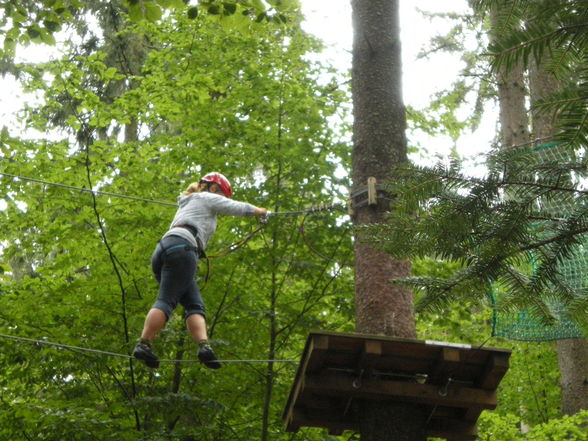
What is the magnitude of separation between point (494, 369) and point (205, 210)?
94.7 inches

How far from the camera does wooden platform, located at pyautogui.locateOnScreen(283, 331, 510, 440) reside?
469 centimetres

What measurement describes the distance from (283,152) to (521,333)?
305cm

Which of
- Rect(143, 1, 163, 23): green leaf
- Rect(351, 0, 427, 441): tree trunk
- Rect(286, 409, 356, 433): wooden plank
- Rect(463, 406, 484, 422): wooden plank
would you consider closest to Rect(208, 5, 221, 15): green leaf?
Rect(143, 1, 163, 23): green leaf

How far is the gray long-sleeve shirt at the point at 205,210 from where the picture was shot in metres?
5.70

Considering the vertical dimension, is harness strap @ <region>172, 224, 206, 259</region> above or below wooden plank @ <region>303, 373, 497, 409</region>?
above

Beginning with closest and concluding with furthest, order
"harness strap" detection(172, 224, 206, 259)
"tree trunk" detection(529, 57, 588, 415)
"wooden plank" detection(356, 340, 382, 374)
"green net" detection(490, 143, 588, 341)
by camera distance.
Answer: "wooden plank" detection(356, 340, 382, 374)
"green net" detection(490, 143, 588, 341)
"harness strap" detection(172, 224, 206, 259)
"tree trunk" detection(529, 57, 588, 415)

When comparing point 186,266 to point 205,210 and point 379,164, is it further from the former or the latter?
point 379,164

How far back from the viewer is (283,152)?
794cm

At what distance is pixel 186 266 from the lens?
541cm

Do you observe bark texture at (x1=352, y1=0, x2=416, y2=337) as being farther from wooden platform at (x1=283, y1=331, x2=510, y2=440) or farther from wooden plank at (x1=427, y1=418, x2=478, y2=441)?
wooden plank at (x1=427, y1=418, x2=478, y2=441)

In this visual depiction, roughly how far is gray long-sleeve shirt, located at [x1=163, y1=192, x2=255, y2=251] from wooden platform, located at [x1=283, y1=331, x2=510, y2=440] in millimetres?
1333

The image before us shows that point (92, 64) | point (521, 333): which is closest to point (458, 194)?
point (521, 333)

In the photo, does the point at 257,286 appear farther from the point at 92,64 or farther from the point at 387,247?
the point at 387,247

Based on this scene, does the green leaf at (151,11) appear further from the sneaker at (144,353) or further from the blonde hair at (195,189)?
the sneaker at (144,353)
